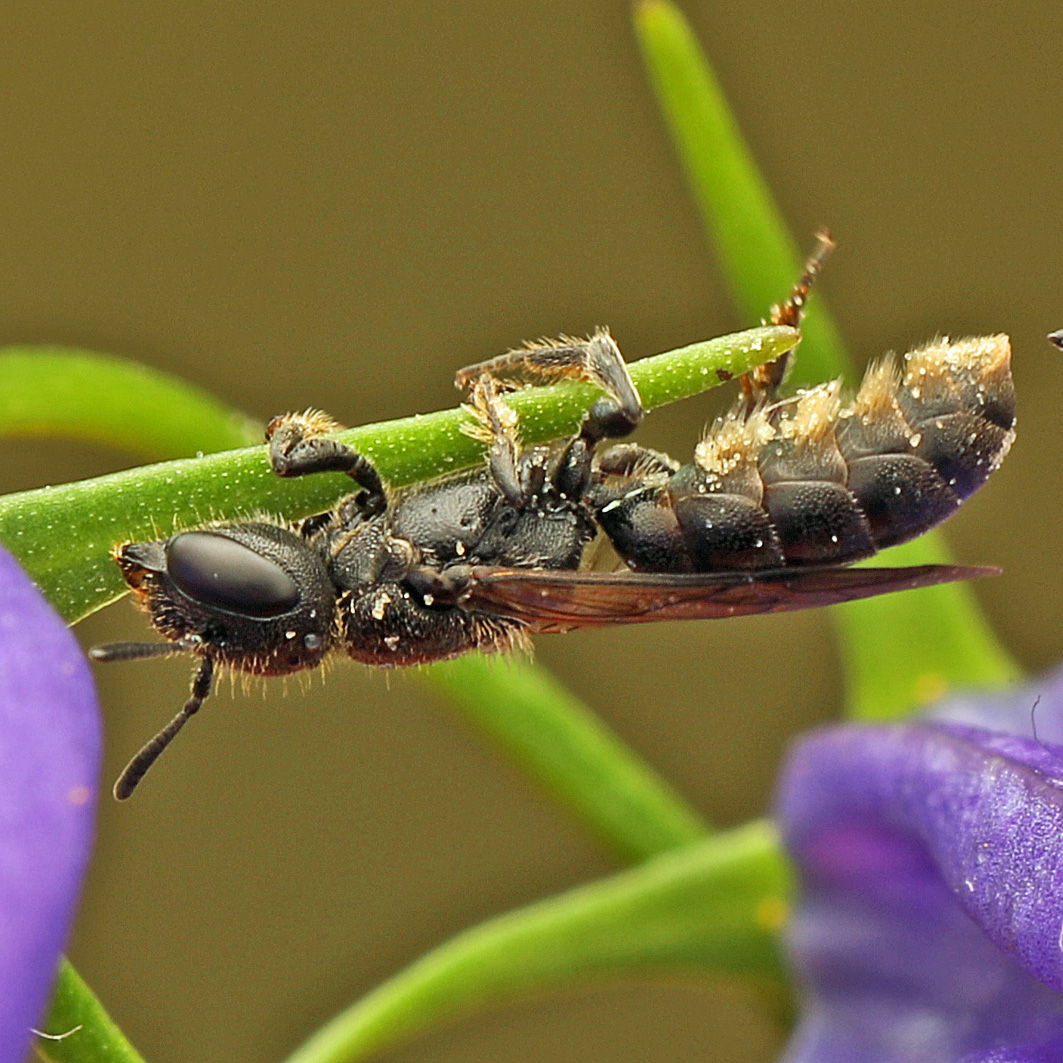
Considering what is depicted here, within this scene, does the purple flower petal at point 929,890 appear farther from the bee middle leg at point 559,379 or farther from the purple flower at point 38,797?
the purple flower at point 38,797

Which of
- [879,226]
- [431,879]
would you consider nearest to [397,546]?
[431,879]

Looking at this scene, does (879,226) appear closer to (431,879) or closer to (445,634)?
(431,879)

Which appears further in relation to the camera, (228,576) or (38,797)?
(228,576)

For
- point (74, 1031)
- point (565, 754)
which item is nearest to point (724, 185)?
point (565, 754)

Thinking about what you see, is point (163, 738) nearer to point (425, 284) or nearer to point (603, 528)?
point (603, 528)

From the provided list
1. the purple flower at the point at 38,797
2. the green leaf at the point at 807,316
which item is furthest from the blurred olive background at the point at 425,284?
the purple flower at the point at 38,797

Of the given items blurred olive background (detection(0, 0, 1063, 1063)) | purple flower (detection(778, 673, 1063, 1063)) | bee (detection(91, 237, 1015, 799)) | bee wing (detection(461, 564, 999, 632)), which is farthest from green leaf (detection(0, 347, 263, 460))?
blurred olive background (detection(0, 0, 1063, 1063))
